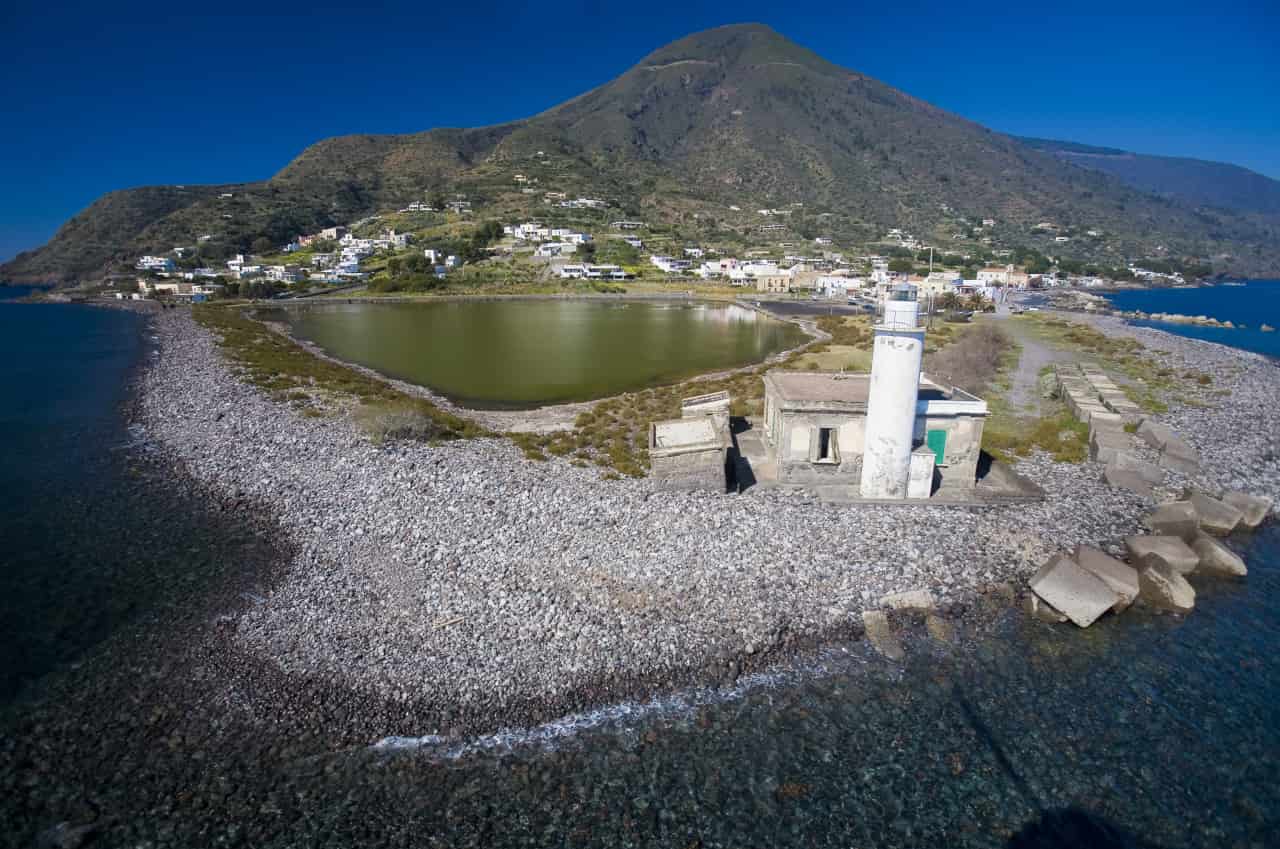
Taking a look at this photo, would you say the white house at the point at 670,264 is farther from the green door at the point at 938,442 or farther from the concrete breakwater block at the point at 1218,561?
the concrete breakwater block at the point at 1218,561

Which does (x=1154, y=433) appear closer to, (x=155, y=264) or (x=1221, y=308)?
(x=1221, y=308)


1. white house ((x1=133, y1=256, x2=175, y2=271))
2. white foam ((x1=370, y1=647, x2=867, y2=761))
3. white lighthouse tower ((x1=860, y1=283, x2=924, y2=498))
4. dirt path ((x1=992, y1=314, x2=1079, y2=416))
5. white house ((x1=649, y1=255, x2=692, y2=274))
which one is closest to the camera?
white foam ((x1=370, y1=647, x2=867, y2=761))

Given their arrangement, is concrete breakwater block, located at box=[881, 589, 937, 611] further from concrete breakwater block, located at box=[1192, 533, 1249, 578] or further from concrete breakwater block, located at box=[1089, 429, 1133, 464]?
concrete breakwater block, located at box=[1089, 429, 1133, 464]

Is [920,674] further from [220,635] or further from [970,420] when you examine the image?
[220,635]

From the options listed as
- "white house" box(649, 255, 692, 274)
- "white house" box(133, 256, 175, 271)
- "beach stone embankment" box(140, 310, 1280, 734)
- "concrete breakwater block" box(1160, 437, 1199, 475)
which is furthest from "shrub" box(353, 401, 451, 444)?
"white house" box(133, 256, 175, 271)

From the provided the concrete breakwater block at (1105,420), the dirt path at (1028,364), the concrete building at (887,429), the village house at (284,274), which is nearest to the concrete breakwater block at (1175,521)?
the concrete building at (887,429)

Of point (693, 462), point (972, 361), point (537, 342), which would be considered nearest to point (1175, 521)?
point (693, 462)
